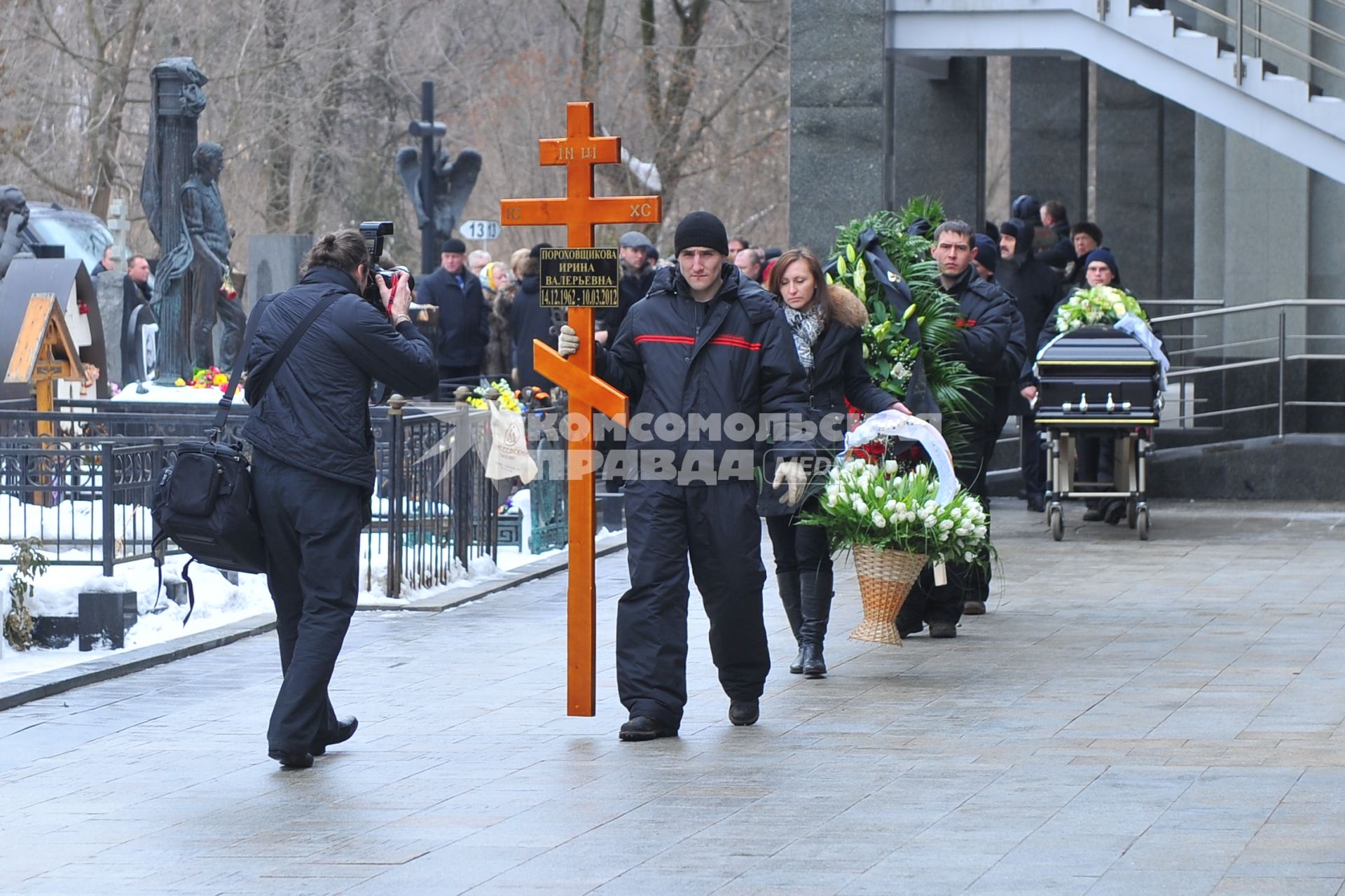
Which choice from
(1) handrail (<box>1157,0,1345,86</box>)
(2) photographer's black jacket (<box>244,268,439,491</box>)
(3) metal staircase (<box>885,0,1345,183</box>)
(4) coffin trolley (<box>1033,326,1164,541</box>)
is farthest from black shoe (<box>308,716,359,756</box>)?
(3) metal staircase (<box>885,0,1345,183</box>)

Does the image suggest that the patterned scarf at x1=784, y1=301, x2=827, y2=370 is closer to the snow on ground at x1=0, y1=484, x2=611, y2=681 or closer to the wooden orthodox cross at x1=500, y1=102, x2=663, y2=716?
the wooden orthodox cross at x1=500, y1=102, x2=663, y2=716

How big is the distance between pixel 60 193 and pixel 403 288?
29819mm

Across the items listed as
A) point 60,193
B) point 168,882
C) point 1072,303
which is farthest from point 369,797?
point 60,193

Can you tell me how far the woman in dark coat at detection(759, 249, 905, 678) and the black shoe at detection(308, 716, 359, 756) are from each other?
227cm

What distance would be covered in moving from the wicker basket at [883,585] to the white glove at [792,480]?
1.53 meters

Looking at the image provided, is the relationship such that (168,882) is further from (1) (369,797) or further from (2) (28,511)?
(2) (28,511)

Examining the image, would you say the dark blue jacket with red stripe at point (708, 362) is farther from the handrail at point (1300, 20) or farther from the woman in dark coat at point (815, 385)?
the handrail at point (1300, 20)

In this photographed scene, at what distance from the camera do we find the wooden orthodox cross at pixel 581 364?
8.21 metres

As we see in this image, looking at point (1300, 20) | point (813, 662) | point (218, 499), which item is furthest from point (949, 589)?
point (1300, 20)

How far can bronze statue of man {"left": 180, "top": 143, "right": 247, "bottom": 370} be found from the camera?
57.9ft

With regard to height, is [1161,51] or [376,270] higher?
[1161,51]

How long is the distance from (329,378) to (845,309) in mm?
2745

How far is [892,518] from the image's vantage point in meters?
9.73

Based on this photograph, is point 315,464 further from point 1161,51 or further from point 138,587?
point 1161,51
